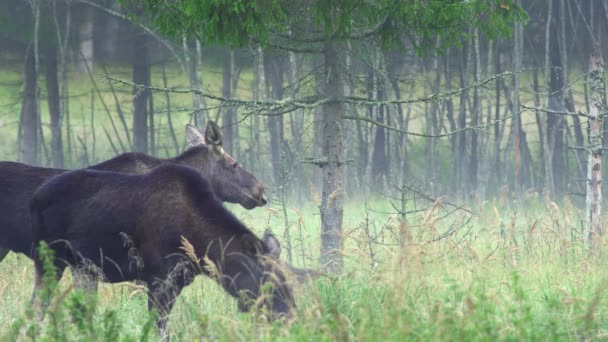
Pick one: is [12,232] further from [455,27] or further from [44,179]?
[455,27]

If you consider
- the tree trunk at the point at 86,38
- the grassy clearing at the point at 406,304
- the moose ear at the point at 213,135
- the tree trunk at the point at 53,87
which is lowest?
the grassy clearing at the point at 406,304

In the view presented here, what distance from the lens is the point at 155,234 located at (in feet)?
24.6

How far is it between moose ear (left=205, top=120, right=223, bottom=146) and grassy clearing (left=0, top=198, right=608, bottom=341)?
213cm

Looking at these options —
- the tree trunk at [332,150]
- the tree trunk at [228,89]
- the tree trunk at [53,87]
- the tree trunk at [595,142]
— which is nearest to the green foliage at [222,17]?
the tree trunk at [332,150]

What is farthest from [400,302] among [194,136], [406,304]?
[194,136]

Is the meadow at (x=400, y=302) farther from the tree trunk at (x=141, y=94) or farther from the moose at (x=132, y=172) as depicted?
the tree trunk at (x=141, y=94)

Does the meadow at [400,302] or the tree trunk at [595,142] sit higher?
the tree trunk at [595,142]

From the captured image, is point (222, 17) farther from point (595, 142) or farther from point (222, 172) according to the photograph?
point (595, 142)

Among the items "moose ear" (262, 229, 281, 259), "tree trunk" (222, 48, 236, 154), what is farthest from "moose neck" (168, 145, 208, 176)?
"tree trunk" (222, 48, 236, 154)

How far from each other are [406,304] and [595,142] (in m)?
5.67

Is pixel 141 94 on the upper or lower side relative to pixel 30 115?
upper

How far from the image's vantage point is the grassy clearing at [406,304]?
5.54 m

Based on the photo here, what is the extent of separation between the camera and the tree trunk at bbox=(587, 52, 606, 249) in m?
11.3

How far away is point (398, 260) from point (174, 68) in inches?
1098
